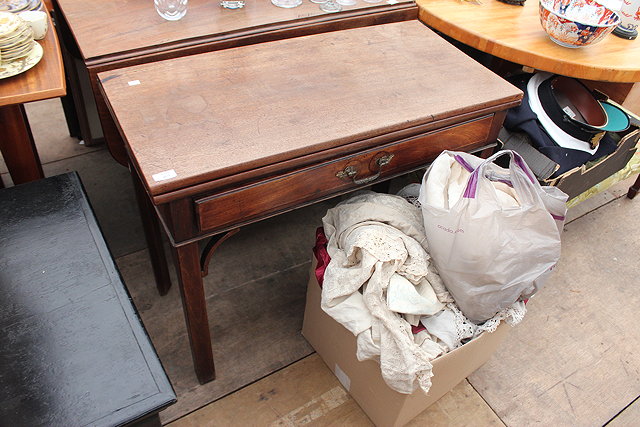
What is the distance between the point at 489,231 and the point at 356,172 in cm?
33

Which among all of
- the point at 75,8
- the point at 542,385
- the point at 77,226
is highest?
the point at 75,8

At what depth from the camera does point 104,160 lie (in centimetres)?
224

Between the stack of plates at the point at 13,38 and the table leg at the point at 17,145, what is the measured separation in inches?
5.2

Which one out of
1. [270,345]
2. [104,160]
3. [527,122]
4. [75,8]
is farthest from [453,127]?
[104,160]

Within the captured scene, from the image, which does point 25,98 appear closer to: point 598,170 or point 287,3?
point 287,3

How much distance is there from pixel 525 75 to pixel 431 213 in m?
0.93

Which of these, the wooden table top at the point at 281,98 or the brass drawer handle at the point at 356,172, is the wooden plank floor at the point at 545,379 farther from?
the wooden table top at the point at 281,98

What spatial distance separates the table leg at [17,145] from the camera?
4.26 ft

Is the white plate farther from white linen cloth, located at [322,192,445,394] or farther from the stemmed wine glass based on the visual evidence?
white linen cloth, located at [322,192,445,394]

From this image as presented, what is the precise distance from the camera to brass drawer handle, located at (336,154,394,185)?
4.02 ft

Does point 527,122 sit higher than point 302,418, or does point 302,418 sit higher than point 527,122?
point 527,122

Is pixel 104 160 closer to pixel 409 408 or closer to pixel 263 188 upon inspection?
pixel 263 188

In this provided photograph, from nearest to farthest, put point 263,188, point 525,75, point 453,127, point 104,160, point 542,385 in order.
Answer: point 263,188
point 453,127
point 542,385
point 525,75
point 104,160

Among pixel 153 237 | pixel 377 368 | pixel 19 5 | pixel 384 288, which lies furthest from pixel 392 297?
pixel 19 5
